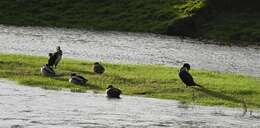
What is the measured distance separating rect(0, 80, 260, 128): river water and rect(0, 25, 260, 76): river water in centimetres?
2191

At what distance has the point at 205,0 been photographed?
108500 millimetres

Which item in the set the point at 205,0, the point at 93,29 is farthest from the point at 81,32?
the point at 205,0

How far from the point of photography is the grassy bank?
39938 millimetres

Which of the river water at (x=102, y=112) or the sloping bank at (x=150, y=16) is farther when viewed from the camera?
the sloping bank at (x=150, y=16)

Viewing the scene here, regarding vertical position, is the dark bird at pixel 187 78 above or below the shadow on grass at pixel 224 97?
above

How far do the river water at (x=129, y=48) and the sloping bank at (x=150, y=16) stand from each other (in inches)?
261

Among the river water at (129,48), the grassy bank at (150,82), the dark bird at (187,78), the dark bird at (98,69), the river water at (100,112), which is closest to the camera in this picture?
the river water at (100,112)

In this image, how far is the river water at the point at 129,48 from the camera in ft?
214

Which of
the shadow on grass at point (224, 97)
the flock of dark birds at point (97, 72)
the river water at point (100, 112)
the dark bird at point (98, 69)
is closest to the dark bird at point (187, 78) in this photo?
the flock of dark birds at point (97, 72)

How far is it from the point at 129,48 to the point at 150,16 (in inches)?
1194

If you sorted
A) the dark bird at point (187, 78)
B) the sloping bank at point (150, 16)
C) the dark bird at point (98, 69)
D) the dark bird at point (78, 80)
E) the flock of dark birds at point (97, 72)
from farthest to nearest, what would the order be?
the sloping bank at point (150, 16)
the dark bird at point (98, 69)
the dark bird at point (78, 80)
the dark bird at point (187, 78)
the flock of dark birds at point (97, 72)

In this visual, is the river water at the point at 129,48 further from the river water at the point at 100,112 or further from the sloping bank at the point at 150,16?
the river water at the point at 100,112

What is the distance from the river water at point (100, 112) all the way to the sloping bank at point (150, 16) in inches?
2283

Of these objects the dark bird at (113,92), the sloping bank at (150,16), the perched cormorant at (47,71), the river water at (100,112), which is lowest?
the river water at (100,112)
